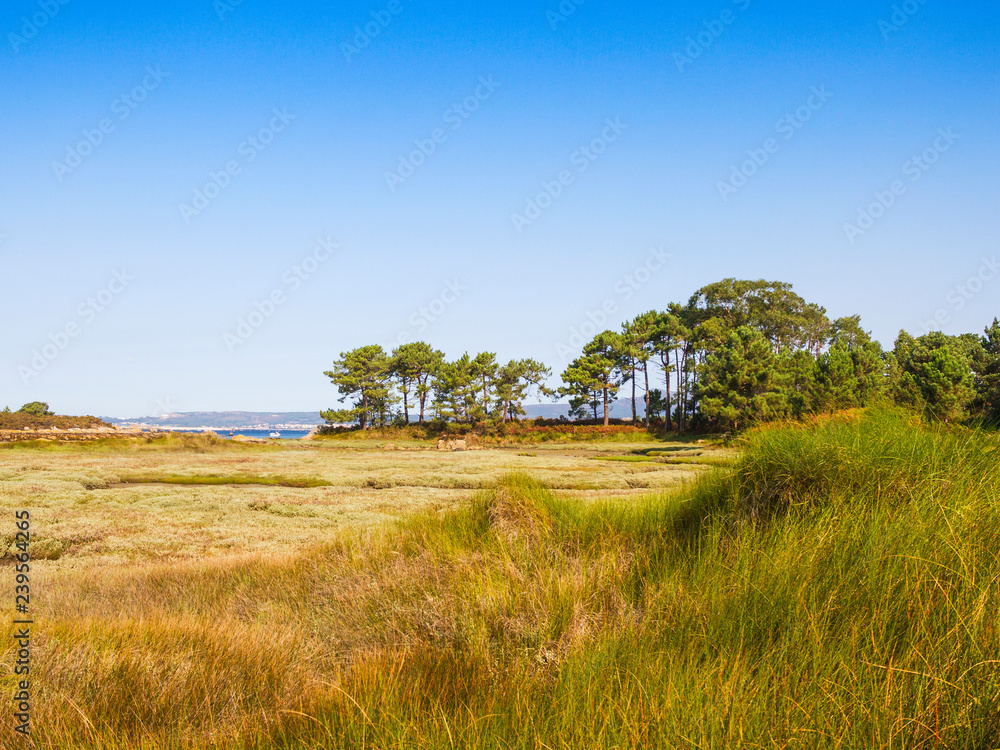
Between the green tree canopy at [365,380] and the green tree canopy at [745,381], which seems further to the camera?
the green tree canopy at [365,380]

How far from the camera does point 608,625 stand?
4156 millimetres

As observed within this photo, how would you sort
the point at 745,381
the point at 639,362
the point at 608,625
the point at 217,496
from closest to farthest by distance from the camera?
the point at 608,625 < the point at 217,496 < the point at 745,381 < the point at 639,362

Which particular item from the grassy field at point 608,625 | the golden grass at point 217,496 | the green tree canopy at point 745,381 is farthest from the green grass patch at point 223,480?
the green tree canopy at point 745,381

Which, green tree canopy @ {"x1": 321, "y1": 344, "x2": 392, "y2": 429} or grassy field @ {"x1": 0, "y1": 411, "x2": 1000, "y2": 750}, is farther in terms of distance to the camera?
green tree canopy @ {"x1": 321, "y1": 344, "x2": 392, "y2": 429}

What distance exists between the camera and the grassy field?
2650 mm

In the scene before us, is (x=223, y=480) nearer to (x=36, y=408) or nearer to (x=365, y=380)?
(x=365, y=380)

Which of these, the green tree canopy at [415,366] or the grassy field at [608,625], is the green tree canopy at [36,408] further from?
the grassy field at [608,625]

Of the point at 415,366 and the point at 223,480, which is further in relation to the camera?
the point at 415,366

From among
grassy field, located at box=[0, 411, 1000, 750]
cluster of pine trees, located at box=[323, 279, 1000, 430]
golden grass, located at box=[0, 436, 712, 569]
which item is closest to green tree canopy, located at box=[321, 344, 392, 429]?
cluster of pine trees, located at box=[323, 279, 1000, 430]

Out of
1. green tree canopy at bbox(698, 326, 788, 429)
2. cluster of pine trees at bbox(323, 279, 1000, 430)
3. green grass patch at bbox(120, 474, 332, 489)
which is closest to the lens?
green grass patch at bbox(120, 474, 332, 489)

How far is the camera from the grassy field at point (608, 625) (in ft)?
8.70

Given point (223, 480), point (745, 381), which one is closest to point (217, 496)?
point (223, 480)

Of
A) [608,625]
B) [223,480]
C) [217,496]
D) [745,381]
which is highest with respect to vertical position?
[745,381]

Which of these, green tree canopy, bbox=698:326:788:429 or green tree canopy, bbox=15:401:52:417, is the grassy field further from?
green tree canopy, bbox=15:401:52:417
